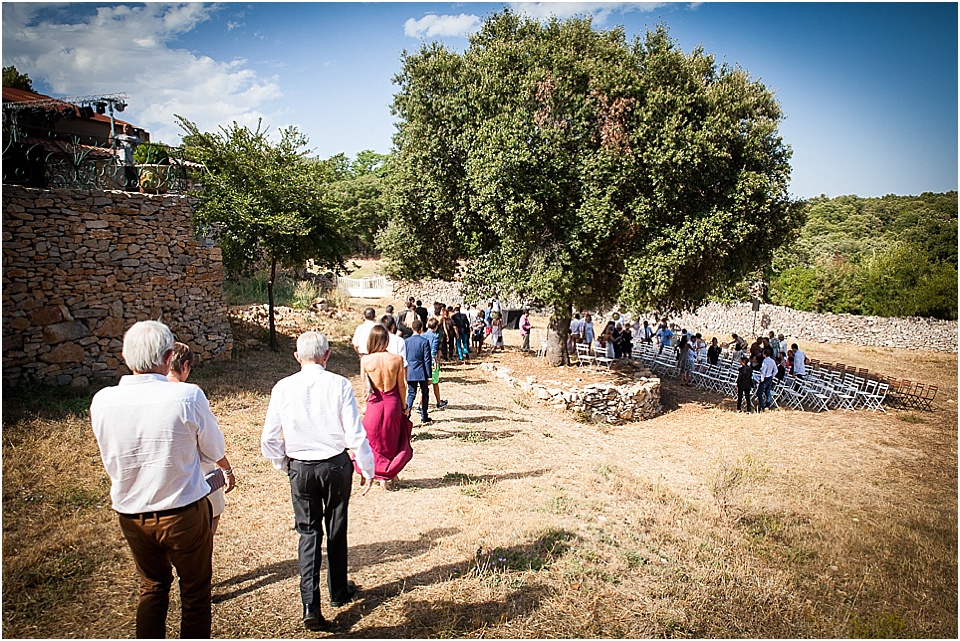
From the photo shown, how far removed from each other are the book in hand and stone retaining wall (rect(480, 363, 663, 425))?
402 inches

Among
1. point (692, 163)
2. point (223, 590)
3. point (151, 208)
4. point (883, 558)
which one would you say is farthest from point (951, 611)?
point (151, 208)

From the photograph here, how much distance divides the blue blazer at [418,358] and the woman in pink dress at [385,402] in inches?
96.6

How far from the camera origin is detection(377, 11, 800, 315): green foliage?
42.2ft

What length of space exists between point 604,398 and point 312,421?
10814mm

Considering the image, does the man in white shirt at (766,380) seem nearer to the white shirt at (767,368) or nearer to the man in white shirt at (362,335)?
the white shirt at (767,368)

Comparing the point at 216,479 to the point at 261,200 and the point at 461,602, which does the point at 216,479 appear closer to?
→ the point at 461,602

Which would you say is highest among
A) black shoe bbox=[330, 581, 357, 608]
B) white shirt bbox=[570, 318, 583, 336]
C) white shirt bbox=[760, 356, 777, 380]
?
white shirt bbox=[570, 318, 583, 336]

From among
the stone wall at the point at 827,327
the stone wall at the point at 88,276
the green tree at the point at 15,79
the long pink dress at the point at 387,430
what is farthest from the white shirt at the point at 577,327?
the green tree at the point at 15,79

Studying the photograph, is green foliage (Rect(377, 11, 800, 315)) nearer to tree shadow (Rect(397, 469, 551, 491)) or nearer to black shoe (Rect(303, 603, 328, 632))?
tree shadow (Rect(397, 469, 551, 491))

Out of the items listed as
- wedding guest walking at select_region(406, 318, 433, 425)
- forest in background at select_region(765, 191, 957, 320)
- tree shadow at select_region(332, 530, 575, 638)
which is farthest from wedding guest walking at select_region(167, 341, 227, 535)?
forest in background at select_region(765, 191, 957, 320)

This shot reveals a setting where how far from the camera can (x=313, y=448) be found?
366 centimetres

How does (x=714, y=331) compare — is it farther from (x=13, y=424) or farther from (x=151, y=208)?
(x=13, y=424)

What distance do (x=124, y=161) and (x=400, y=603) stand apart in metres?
11.4

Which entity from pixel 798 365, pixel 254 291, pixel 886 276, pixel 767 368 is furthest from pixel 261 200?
pixel 886 276
